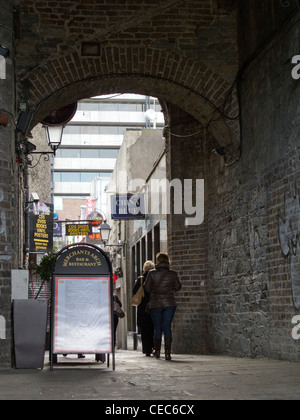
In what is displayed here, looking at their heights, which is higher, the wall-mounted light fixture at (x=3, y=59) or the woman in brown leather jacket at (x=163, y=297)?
the wall-mounted light fixture at (x=3, y=59)

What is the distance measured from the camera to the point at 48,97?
38.5 ft

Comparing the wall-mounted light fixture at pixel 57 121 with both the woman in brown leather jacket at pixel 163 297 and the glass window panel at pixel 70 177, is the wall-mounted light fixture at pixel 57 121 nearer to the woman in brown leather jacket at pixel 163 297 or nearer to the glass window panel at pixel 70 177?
the woman in brown leather jacket at pixel 163 297

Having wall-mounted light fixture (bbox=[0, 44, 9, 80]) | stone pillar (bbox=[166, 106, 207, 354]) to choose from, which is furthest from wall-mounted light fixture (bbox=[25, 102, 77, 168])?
wall-mounted light fixture (bbox=[0, 44, 9, 80])

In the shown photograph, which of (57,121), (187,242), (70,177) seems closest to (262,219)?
(187,242)

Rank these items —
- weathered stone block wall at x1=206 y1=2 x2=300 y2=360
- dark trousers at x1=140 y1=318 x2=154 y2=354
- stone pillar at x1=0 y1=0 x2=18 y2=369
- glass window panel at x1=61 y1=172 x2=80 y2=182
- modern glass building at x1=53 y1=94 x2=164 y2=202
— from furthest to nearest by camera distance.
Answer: glass window panel at x1=61 y1=172 x2=80 y2=182
modern glass building at x1=53 y1=94 x2=164 y2=202
dark trousers at x1=140 y1=318 x2=154 y2=354
weathered stone block wall at x1=206 y1=2 x2=300 y2=360
stone pillar at x1=0 y1=0 x2=18 y2=369

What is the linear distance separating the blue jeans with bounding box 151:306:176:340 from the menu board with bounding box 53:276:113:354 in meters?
2.39

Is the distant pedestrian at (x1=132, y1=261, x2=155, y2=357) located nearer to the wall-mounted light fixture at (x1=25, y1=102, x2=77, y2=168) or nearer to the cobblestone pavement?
the cobblestone pavement

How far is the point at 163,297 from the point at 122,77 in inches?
155

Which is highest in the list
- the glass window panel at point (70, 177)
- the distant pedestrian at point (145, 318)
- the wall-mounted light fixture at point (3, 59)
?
the glass window panel at point (70, 177)

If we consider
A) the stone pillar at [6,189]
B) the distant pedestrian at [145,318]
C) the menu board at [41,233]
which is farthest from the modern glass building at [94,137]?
the stone pillar at [6,189]

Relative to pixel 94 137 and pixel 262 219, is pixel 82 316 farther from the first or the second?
pixel 94 137

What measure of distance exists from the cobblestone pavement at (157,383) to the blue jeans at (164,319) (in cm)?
196

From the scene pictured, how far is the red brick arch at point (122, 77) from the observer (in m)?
11.7

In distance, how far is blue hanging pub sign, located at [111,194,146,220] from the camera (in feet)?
67.4
